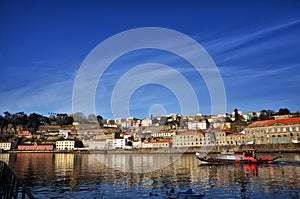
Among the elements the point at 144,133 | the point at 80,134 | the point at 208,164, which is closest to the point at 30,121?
the point at 80,134

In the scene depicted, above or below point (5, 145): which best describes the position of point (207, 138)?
above

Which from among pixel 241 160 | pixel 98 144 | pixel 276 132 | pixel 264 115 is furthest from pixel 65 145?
pixel 264 115

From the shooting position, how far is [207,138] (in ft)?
334

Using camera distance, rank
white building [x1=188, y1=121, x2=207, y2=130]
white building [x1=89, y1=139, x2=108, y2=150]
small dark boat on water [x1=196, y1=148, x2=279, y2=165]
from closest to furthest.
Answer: small dark boat on water [x1=196, y1=148, x2=279, y2=165], white building [x1=89, y1=139, x2=108, y2=150], white building [x1=188, y1=121, x2=207, y2=130]

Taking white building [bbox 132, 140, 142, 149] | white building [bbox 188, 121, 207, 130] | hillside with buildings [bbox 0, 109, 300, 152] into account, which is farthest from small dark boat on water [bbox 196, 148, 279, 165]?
white building [bbox 188, 121, 207, 130]

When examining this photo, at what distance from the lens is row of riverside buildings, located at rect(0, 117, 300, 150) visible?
79.0 metres

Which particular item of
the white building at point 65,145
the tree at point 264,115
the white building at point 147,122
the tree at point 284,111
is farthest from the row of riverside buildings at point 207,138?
the tree at point 284,111

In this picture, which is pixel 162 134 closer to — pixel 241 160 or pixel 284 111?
pixel 284 111

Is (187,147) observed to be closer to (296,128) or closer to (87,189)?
(296,128)

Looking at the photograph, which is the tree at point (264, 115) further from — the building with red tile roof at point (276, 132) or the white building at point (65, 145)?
the white building at point (65, 145)

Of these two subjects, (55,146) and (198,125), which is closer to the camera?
(55,146)

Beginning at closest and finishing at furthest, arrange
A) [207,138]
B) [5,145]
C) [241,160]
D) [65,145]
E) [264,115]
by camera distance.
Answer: [241,160], [207,138], [65,145], [5,145], [264,115]

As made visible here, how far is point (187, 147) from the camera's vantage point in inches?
3962

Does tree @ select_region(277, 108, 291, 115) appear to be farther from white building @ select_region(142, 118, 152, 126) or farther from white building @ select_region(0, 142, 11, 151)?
white building @ select_region(0, 142, 11, 151)
